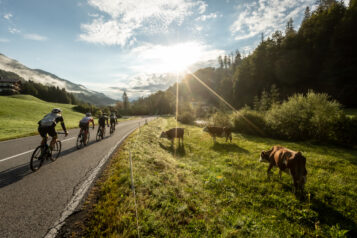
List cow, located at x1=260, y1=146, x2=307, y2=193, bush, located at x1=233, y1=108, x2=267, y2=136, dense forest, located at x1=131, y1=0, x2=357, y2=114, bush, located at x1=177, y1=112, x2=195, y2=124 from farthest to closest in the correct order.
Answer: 1. dense forest, located at x1=131, y1=0, x2=357, y2=114
2. bush, located at x1=177, y1=112, x2=195, y2=124
3. bush, located at x1=233, y1=108, x2=267, y2=136
4. cow, located at x1=260, y1=146, x2=307, y2=193

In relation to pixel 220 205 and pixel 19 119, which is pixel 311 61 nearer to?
pixel 220 205

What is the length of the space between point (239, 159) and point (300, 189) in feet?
14.9

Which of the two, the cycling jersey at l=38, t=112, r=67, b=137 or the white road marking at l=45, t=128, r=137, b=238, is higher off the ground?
the cycling jersey at l=38, t=112, r=67, b=137

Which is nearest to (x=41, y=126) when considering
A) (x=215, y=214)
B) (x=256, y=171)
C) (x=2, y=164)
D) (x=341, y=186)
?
(x=2, y=164)

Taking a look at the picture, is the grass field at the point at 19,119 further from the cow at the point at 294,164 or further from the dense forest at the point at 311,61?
the dense forest at the point at 311,61

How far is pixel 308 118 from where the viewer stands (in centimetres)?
1717

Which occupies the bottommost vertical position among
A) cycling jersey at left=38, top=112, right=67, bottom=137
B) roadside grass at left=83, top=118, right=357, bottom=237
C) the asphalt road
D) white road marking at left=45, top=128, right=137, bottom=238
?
roadside grass at left=83, top=118, right=357, bottom=237

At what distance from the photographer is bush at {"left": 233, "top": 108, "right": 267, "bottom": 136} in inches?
871

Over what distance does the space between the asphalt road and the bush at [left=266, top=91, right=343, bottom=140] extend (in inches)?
→ 847

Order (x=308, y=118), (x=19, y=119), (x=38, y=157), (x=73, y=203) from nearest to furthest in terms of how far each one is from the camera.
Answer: (x=73, y=203), (x=38, y=157), (x=308, y=118), (x=19, y=119)

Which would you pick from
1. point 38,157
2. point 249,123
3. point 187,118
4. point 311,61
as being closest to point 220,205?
point 38,157

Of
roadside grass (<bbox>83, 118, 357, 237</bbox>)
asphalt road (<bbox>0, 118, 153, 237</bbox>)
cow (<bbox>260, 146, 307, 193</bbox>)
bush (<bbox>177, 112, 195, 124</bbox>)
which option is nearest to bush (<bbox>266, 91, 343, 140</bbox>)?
roadside grass (<bbox>83, 118, 357, 237</bbox>)

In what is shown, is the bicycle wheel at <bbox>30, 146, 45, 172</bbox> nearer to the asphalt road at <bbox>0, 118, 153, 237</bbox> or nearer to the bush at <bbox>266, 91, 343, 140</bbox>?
the asphalt road at <bbox>0, 118, 153, 237</bbox>

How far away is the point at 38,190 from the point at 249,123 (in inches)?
970
